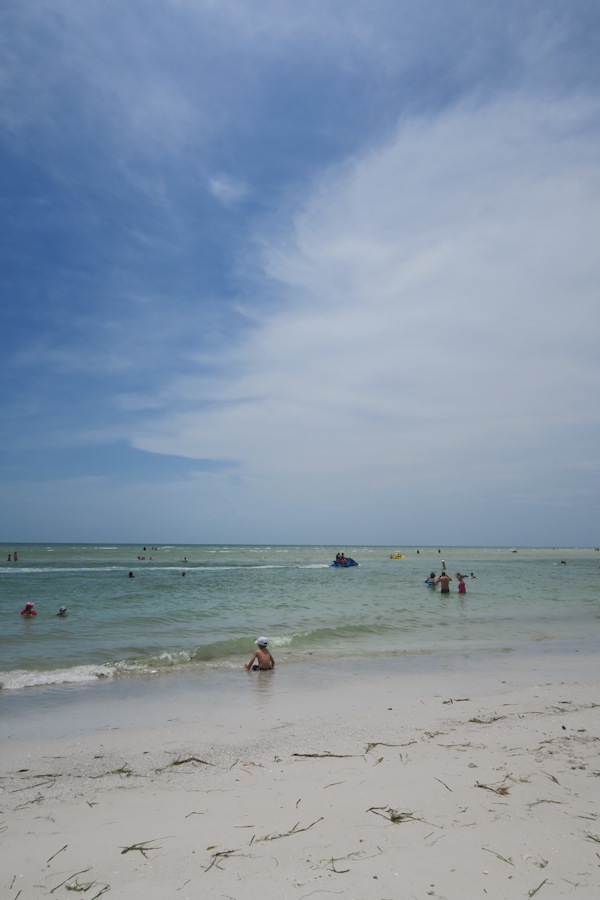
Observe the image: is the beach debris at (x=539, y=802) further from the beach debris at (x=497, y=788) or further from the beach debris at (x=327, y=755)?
the beach debris at (x=327, y=755)

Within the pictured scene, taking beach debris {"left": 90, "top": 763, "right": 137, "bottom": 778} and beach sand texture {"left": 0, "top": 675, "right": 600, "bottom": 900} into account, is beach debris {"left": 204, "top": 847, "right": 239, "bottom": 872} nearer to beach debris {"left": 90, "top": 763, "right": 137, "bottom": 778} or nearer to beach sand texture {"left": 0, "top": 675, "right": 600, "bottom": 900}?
beach sand texture {"left": 0, "top": 675, "right": 600, "bottom": 900}

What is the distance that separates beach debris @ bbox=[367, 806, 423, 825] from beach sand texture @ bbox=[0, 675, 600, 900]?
2 cm

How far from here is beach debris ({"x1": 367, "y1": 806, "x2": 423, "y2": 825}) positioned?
457 cm

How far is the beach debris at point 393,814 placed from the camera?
4.57 m

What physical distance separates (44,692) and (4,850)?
6.24 metres

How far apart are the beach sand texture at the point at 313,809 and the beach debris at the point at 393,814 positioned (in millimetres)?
21

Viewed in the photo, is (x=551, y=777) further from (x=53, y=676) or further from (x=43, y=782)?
(x=53, y=676)

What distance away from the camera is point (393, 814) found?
469 centimetres

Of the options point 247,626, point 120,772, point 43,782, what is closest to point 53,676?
point 43,782

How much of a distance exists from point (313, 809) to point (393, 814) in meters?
0.75

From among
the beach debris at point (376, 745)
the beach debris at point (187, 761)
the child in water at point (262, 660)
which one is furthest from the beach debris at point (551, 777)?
the child in water at point (262, 660)

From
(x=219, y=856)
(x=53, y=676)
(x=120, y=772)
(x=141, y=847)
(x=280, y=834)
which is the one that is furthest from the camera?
(x=53, y=676)

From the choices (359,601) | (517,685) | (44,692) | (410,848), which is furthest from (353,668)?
(359,601)

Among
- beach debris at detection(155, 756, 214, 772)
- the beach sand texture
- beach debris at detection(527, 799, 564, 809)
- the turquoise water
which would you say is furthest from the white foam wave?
beach debris at detection(527, 799, 564, 809)
